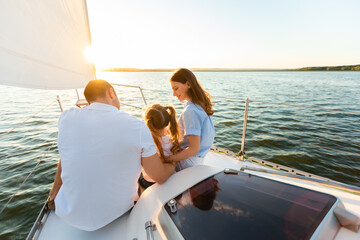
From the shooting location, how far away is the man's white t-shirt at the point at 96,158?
0.92m

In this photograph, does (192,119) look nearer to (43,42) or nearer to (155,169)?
(155,169)

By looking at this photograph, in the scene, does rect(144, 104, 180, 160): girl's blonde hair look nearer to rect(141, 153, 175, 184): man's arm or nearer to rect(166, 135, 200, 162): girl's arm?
rect(166, 135, 200, 162): girl's arm

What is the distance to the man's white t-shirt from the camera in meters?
0.92

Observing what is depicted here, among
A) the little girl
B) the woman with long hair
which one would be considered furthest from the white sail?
the woman with long hair

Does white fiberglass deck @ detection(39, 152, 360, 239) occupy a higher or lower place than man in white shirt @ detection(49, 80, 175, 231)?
lower

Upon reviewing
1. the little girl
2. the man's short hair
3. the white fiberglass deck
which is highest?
the man's short hair

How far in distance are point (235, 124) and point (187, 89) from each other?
4.63 meters

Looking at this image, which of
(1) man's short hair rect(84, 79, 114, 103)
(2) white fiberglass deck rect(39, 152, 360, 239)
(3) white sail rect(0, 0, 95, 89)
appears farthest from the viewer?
(1) man's short hair rect(84, 79, 114, 103)

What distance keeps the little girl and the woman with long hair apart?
66mm

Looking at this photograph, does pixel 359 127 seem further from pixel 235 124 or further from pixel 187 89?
pixel 187 89

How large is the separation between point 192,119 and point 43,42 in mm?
1206

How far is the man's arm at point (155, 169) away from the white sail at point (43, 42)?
2.89ft

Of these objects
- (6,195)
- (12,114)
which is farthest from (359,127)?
(12,114)

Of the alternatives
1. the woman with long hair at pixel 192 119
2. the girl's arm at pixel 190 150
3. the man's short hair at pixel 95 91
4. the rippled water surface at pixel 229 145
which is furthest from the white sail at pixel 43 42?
the girl's arm at pixel 190 150
